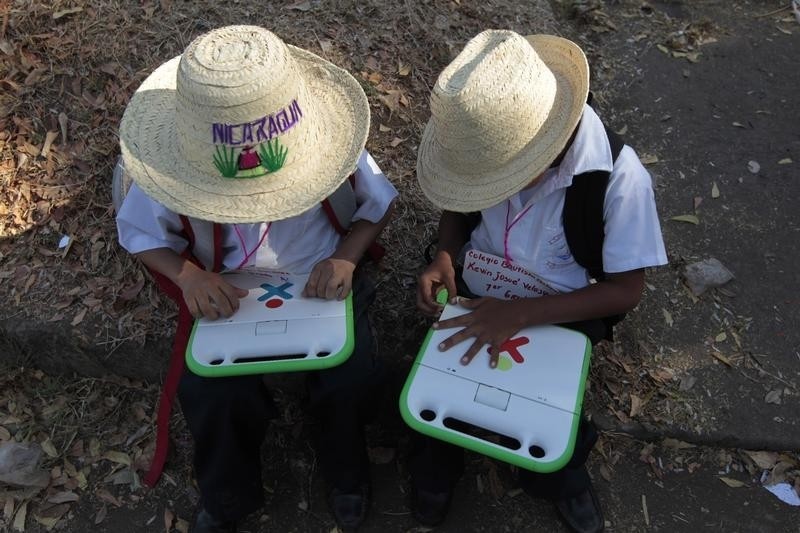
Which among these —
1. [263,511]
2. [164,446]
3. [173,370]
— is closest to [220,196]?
[173,370]

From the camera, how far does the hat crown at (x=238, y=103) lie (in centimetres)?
186

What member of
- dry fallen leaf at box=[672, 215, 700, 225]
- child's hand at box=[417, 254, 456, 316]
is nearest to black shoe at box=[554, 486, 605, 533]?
child's hand at box=[417, 254, 456, 316]

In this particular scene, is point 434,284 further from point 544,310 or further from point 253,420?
point 253,420

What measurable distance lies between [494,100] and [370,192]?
739 mm

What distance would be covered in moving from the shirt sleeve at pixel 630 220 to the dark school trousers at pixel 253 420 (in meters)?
0.91

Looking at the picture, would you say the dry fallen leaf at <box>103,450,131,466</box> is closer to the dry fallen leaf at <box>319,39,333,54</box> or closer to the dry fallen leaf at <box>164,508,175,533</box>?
the dry fallen leaf at <box>164,508,175,533</box>

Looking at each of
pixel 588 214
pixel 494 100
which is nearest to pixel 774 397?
pixel 588 214

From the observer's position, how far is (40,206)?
10.8ft

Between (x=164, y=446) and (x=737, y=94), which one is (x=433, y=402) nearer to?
(x=164, y=446)

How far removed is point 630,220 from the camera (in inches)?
80.9

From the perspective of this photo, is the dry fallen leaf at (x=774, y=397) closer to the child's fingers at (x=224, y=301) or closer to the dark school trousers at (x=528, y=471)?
the dark school trousers at (x=528, y=471)

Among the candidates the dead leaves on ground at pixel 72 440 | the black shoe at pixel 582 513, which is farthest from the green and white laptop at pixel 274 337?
the black shoe at pixel 582 513

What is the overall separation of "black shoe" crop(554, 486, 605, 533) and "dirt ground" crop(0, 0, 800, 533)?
0.41 feet

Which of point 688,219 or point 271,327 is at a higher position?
point 271,327
